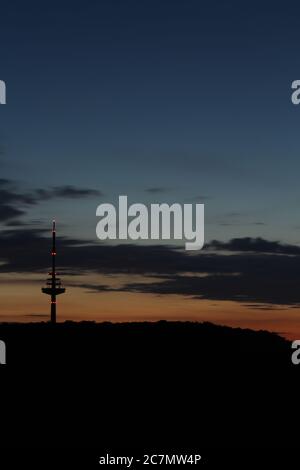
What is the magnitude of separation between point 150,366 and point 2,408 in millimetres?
18168

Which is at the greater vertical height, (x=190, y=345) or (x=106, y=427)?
(x=190, y=345)

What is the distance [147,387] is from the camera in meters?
73.3

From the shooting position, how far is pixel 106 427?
62.3m

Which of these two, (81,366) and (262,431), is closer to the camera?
(262,431)

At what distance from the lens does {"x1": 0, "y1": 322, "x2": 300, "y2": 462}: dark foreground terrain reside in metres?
61.7

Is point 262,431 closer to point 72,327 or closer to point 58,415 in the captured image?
point 58,415

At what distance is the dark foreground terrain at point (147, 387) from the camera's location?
61688 millimetres

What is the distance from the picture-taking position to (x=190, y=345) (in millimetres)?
87938
